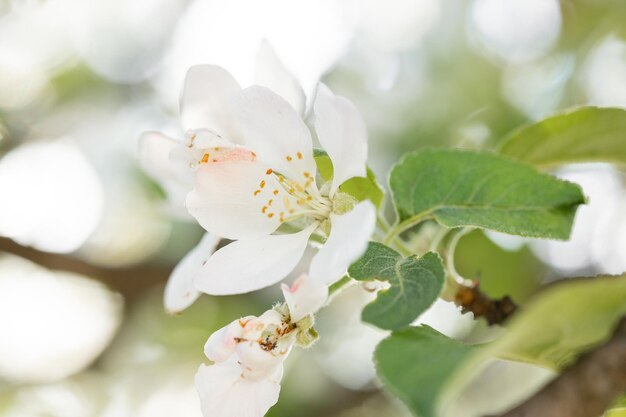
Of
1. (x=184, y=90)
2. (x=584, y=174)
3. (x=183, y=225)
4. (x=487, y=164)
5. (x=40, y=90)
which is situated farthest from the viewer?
(x=40, y=90)

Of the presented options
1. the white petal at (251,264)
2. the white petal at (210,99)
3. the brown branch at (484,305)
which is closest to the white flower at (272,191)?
the white petal at (251,264)

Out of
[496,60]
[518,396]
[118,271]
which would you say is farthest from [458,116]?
[118,271]

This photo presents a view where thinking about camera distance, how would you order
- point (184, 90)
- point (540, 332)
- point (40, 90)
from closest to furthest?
1. point (540, 332)
2. point (184, 90)
3. point (40, 90)

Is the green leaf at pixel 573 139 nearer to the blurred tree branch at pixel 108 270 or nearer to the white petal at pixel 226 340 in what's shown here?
the white petal at pixel 226 340

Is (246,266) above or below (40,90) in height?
above

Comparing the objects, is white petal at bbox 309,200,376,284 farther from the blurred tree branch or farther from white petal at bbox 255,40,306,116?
the blurred tree branch

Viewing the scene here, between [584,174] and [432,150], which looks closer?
[432,150]

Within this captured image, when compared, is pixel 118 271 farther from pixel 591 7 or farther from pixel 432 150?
pixel 591 7

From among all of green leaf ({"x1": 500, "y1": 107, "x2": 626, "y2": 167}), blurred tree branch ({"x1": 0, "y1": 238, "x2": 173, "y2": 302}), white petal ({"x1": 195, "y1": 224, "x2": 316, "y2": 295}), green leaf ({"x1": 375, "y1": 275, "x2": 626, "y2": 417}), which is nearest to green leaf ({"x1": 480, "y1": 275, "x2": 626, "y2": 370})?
green leaf ({"x1": 375, "y1": 275, "x2": 626, "y2": 417})
